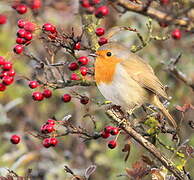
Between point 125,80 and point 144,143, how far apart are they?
0.99 meters

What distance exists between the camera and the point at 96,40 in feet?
9.73

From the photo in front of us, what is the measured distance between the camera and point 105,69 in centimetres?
319

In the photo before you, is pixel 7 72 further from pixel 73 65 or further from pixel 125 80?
pixel 125 80

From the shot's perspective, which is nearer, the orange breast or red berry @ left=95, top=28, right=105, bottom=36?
red berry @ left=95, top=28, right=105, bottom=36

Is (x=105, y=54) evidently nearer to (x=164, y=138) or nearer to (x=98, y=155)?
(x=164, y=138)

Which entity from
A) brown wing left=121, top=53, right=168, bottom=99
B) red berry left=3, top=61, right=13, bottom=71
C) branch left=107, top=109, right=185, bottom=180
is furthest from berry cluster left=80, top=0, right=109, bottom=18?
brown wing left=121, top=53, right=168, bottom=99

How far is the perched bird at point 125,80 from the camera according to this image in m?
3.09

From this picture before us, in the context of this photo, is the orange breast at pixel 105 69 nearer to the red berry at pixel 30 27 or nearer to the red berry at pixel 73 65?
the red berry at pixel 73 65

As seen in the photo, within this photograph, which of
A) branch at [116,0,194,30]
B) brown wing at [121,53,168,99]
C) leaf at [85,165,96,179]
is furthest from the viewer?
brown wing at [121,53,168,99]

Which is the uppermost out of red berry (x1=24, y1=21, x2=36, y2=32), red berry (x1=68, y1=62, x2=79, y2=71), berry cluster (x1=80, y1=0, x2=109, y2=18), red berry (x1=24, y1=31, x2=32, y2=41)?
berry cluster (x1=80, y1=0, x2=109, y2=18)

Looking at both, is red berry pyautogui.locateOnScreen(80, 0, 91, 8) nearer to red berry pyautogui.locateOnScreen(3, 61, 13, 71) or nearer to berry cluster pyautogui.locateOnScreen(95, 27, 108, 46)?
berry cluster pyautogui.locateOnScreen(95, 27, 108, 46)

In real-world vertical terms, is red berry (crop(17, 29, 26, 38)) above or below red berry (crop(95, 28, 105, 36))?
below

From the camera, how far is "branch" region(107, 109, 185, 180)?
228cm

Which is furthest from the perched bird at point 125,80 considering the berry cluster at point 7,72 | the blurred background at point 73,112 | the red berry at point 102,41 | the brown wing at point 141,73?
the blurred background at point 73,112
